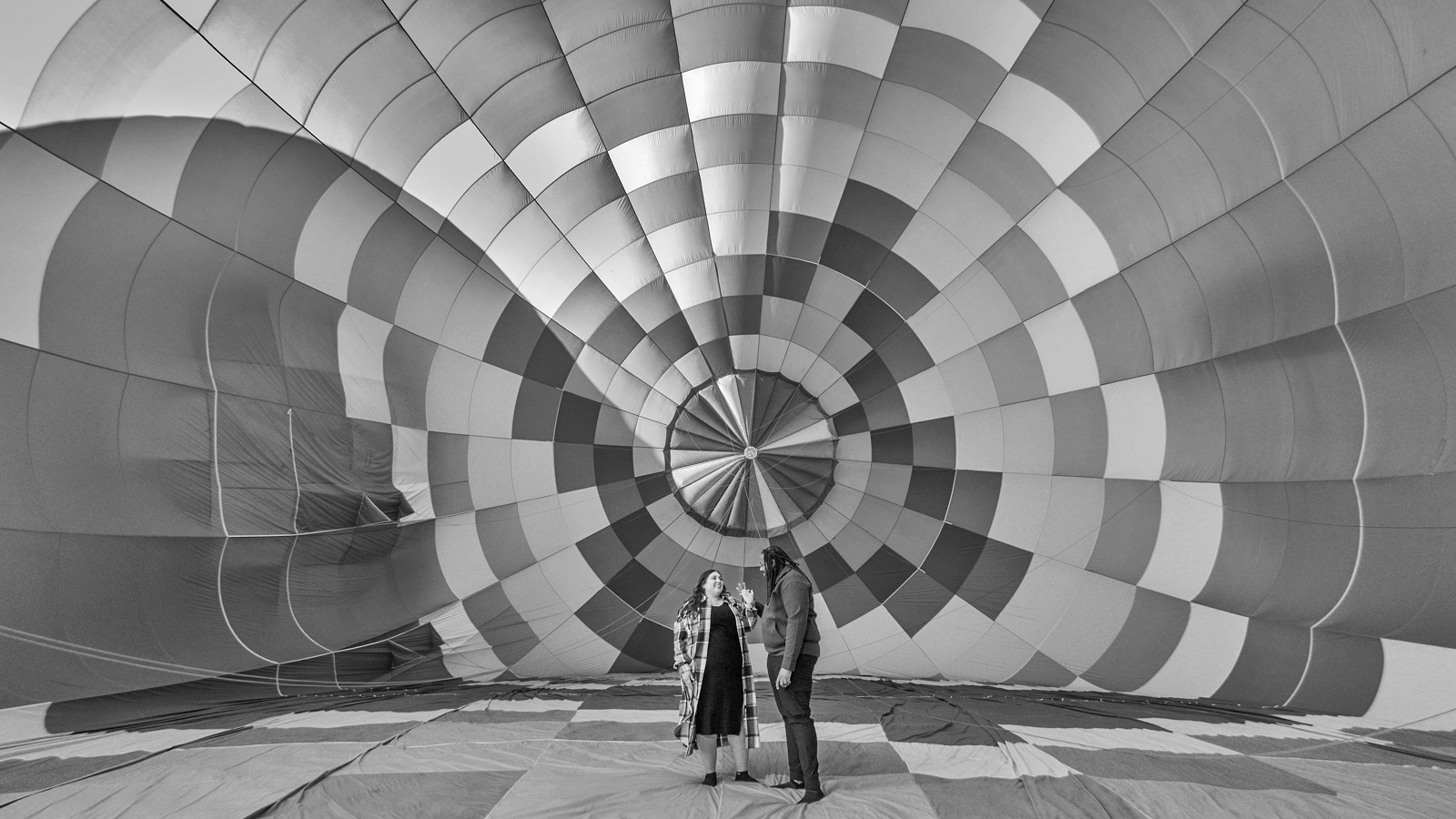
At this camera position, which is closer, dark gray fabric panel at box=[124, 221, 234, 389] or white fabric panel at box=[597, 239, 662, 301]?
dark gray fabric panel at box=[124, 221, 234, 389]

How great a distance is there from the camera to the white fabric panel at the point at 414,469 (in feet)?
16.1

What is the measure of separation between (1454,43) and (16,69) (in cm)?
548

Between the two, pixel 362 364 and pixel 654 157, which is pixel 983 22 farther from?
pixel 362 364

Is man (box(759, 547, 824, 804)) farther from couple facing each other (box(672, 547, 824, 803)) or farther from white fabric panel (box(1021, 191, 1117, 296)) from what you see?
white fabric panel (box(1021, 191, 1117, 296))

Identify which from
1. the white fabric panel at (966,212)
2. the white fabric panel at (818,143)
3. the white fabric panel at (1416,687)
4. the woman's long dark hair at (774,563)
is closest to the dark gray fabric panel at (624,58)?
the white fabric panel at (818,143)

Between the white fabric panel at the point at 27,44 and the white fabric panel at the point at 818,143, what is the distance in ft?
10.3

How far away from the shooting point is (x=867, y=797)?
9.54ft

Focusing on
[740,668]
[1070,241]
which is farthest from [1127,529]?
[740,668]

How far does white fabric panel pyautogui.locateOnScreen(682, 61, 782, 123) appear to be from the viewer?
4453mm

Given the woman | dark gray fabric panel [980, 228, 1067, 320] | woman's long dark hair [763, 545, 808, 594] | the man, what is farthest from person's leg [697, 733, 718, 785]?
dark gray fabric panel [980, 228, 1067, 320]

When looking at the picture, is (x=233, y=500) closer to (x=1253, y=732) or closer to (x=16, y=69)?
(x=16, y=69)

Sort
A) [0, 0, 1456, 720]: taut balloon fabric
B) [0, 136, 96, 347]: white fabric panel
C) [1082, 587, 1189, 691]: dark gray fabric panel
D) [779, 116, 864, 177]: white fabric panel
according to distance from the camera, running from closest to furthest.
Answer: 1. [0, 136, 96, 347]: white fabric panel
2. [0, 0, 1456, 720]: taut balloon fabric
3. [779, 116, 864, 177]: white fabric panel
4. [1082, 587, 1189, 691]: dark gray fabric panel

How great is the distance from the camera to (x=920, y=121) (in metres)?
4.64

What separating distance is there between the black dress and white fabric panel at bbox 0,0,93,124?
327cm
